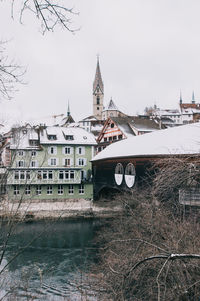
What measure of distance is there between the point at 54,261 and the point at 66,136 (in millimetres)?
17020

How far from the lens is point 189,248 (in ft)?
24.7

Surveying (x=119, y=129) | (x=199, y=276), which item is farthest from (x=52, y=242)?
(x=119, y=129)

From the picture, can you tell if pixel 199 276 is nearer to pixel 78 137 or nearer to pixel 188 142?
pixel 188 142

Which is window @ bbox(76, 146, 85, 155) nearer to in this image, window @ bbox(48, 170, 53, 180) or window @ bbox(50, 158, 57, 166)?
window @ bbox(50, 158, 57, 166)

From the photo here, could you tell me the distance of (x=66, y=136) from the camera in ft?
101

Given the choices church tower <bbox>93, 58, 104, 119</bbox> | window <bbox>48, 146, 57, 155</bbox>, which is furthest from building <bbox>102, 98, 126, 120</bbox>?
window <bbox>48, 146, 57, 155</bbox>

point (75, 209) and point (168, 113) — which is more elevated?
point (168, 113)

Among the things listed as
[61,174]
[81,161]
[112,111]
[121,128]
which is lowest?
[61,174]

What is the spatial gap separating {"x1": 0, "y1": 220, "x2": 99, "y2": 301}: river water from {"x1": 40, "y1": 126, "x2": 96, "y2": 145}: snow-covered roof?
921cm

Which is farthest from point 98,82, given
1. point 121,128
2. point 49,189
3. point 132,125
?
point 49,189

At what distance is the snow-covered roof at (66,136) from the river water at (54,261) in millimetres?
9209

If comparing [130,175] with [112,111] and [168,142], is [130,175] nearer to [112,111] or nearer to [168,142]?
[168,142]

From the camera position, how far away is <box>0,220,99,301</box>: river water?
1135cm

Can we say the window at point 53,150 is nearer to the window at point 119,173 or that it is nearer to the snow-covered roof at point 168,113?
the window at point 119,173
